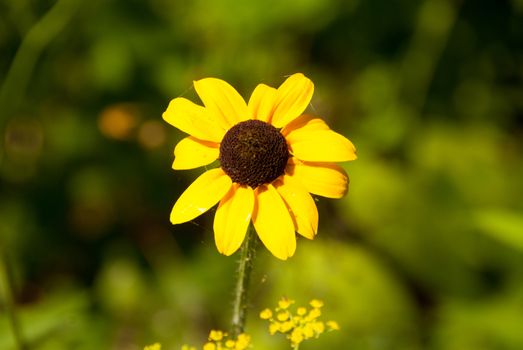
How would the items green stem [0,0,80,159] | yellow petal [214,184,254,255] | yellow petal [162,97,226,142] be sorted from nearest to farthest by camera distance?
yellow petal [214,184,254,255], yellow petal [162,97,226,142], green stem [0,0,80,159]

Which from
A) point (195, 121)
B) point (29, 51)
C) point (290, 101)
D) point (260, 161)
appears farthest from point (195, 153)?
point (29, 51)

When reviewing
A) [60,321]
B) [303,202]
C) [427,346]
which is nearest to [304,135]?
[303,202]

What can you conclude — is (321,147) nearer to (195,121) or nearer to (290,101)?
(290,101)

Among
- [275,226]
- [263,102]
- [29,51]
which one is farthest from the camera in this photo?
[29,51]

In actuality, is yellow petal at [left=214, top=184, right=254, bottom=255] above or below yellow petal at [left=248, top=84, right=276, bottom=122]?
below

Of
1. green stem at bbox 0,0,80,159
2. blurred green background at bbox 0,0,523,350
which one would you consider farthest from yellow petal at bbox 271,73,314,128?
green stem at bbox 0,0,80,159

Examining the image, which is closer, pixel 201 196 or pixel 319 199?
pixel 201 196

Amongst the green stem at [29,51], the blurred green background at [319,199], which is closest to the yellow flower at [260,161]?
the blurred green background at [319,199]

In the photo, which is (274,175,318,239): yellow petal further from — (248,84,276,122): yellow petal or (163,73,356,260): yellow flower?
(248,84,276,122): yellow petal
